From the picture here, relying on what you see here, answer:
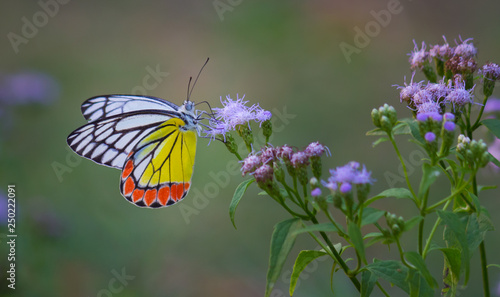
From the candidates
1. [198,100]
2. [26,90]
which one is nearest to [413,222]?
[26,90]

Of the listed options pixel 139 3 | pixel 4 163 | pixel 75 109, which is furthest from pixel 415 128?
pixel 139 3

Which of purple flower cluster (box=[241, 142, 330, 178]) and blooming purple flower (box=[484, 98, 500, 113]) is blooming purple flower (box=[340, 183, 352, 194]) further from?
blooming purple flower (box=[484, 98, 500, 113])

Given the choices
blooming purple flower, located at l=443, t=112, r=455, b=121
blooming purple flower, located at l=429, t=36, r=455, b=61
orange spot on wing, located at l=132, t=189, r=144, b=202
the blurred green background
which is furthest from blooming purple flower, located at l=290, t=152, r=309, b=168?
the blurred green background

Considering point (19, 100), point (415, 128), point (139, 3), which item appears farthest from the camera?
point (139, 3)

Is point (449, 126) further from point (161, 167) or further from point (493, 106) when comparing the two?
point (161, 167)

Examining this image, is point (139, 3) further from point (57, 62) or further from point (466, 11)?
point (466, 11)

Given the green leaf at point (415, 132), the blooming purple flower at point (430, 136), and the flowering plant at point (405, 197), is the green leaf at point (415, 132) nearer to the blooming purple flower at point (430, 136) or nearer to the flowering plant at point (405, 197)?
the flowering plant at point (405, 197)

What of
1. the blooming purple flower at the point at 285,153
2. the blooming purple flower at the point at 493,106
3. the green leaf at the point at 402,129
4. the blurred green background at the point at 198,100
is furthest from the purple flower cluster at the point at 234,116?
the blurred green background at the point at 198,100
